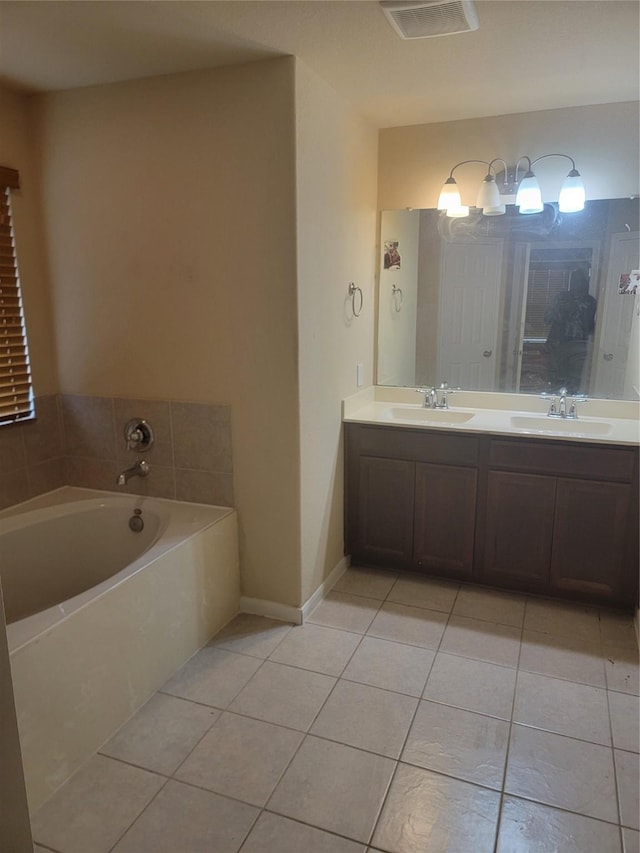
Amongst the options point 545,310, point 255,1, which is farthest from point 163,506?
point 545,310

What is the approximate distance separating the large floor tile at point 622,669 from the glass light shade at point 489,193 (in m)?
2.20

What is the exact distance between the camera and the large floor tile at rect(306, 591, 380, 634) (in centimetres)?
266

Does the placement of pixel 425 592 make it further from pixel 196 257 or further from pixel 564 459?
pixel 196 257

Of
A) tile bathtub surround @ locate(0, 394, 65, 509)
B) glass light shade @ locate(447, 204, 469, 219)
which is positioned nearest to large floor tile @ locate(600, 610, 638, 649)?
glass light shade @ locate(447, 204, 469, 219)

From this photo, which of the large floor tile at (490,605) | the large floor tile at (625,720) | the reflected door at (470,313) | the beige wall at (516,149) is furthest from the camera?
the reflected door at (470,313)

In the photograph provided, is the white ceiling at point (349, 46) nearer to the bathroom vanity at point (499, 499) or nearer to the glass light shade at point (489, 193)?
the glass light shade at point (489, 193)

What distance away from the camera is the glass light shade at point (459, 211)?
10.1 ft

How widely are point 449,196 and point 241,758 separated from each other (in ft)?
9.02

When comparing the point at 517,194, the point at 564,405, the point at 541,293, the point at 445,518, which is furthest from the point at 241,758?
the point at 517,194

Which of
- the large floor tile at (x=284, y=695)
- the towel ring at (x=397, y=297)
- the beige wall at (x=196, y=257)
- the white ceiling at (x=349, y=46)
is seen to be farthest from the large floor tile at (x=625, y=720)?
the white ceiling at (x=349, y=46)

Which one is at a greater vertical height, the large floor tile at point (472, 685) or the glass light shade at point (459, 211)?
the glass light shade at point (459, 211)

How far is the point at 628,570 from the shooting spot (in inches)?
103

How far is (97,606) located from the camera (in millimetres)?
1920

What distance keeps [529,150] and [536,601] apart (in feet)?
7.54
